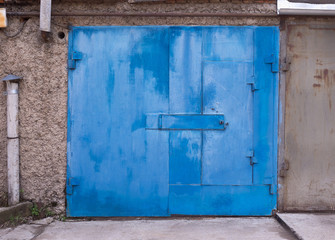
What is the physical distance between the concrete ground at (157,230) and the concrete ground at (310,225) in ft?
0.31

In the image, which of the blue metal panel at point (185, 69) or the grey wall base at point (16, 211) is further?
the blue metal panel at point (185, 69)

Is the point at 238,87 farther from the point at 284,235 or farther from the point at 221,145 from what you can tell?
the point at 284,235

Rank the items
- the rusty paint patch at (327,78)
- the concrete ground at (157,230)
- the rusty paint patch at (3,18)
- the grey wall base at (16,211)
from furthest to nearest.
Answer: the rusty paint patch at (327,78) < the rusty paint patch at (3,18) < the grey wall base at (16,211) < the concrete ground at (157,230)

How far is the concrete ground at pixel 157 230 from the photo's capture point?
352cm

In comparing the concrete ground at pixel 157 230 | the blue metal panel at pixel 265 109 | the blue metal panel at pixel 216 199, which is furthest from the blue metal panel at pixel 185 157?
A: the blue metal panel at pixel 265 109

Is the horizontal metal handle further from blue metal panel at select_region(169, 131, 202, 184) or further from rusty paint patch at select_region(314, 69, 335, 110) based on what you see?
rusty paint patch at select_region(314, 69, 335, 110)

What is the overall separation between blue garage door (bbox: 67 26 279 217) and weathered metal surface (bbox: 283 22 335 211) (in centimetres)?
21

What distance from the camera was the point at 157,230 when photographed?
371cm

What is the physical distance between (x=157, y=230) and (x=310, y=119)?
218cm

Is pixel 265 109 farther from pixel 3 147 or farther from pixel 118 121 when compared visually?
pixel 3 147

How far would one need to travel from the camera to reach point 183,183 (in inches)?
159

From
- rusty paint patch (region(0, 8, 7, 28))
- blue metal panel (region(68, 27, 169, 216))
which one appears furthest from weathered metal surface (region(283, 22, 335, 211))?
rusty paint patch (region(0, 8, 7, 28))

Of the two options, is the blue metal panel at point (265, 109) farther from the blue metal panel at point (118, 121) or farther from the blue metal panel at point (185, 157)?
the blue metal panel at point (118, 121)

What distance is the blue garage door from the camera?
3.99 m
